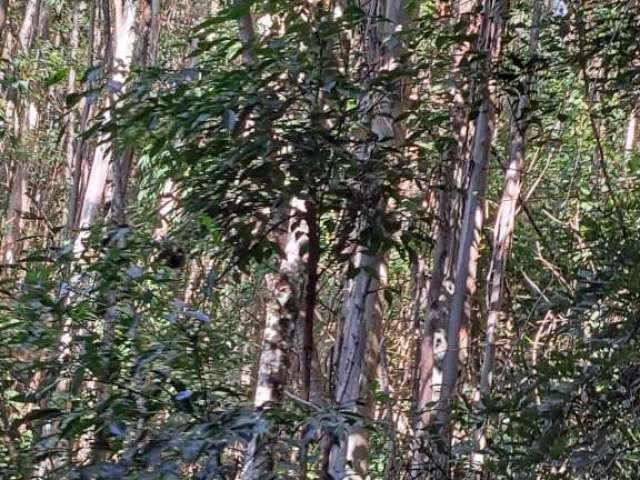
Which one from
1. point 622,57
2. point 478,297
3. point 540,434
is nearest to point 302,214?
point 540,434

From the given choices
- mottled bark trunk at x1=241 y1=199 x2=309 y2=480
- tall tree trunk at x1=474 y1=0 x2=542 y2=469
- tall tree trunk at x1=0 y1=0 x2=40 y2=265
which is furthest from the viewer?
tall tree trunk at x1=0 y1=0 x2=40 y2=265

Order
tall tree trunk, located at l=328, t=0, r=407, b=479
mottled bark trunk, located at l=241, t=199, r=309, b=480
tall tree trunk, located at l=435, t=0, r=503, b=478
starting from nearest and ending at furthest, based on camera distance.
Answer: mottled bark trunk, located at l=241, t=199, r=309, b=480 < tall tree trunk, located at l=328, t=0, r=407, b=479 < tall tree trunk, located at l=435, t=0, r=503, b=478

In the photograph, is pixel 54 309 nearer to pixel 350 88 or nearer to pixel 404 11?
pixel 350 88

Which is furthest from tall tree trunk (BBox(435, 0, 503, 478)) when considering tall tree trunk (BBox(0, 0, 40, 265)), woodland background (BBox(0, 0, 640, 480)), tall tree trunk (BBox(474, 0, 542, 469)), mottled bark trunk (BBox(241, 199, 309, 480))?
tall tree trunk (BBox(0, 0, 40, 265))

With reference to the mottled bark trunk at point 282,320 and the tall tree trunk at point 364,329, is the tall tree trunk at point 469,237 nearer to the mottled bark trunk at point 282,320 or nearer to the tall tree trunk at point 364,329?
the tall tree trunk at point 364,329

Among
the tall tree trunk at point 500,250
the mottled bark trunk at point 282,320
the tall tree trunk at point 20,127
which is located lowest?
the mottled bark trunk at point 282,320

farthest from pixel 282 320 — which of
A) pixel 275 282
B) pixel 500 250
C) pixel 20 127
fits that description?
pixel 20 127

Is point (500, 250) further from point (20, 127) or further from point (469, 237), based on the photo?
point (20, 127)

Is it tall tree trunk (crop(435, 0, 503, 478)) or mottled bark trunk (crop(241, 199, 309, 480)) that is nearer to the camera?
mottled bark trunk (crop(241, 199, 309, 480))

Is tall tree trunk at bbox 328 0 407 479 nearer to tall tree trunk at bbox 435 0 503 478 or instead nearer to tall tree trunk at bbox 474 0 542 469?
tall tree trunk at bbox 435 0 503 478

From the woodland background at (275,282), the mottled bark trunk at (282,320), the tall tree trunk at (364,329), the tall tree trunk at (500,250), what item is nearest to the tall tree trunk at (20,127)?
the tall tree trunk at (500,250)

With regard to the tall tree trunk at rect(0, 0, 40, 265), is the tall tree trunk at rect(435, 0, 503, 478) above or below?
below

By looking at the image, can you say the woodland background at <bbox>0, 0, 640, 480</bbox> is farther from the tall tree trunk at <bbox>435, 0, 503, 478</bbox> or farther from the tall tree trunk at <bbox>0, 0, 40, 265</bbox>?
the tall tree trunk at <bbox>0, 0, 40, 265</bbox>

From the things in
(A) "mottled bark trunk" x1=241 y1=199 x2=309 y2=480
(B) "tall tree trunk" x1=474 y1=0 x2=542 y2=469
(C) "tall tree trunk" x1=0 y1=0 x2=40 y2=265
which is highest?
(C) "tall tree trunk" x1=0 y1=0 x2=40 y2=265
